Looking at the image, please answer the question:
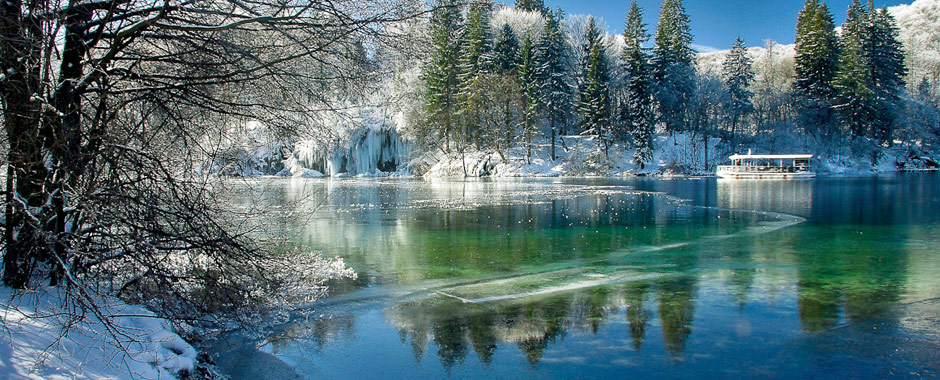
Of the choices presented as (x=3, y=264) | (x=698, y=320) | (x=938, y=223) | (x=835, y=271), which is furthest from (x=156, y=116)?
(x=938, y=223)

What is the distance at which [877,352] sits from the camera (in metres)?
5.54

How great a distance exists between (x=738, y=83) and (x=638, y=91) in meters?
11.8

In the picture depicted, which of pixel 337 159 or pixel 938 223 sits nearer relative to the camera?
pixel 938 223

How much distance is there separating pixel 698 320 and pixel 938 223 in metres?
12.6

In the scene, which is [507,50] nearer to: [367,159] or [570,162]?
[570,162]

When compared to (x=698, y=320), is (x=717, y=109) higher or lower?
higher

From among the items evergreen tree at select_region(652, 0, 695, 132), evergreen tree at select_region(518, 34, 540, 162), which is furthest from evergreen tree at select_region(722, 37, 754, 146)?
evergreen tree at select_region(518, 34, 540, 162)

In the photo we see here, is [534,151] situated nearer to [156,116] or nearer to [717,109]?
[717,109]

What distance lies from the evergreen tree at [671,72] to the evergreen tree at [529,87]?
40.0 ft

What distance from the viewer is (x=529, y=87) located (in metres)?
50.8

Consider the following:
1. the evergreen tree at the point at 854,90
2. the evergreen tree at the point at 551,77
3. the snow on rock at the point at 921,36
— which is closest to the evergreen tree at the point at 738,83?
the evergreen tree at the point at 854,90

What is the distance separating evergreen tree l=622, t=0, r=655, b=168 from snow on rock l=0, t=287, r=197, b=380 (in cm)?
4943

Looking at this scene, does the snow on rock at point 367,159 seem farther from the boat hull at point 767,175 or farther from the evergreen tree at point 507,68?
the boat hull at point 767,175

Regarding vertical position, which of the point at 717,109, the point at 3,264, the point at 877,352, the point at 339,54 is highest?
the point at 717,109
